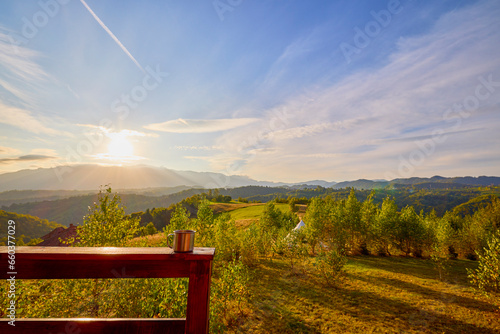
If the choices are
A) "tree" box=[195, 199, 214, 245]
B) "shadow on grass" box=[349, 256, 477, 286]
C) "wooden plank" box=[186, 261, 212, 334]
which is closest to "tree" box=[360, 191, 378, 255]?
"shadow on grass" box=[349, 256, 477, 286]

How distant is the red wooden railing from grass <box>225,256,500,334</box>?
5.69m

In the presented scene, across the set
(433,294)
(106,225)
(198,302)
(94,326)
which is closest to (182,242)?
(198,302)

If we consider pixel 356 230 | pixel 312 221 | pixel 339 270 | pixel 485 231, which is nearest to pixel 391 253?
pixel 356 230

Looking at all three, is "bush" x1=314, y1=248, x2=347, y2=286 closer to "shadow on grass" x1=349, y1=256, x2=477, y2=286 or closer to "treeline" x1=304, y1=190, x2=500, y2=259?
"shadow on grass" x1=349, y1=256, x2=477, y2=286

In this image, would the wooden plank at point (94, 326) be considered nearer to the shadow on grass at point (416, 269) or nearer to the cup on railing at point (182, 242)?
the cup on railing at point (182, 242)

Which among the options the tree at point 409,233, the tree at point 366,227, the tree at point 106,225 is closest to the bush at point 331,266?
the tree at point 106,225

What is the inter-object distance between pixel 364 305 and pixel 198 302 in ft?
32.6

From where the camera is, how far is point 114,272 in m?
2.30

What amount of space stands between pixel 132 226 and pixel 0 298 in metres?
2.99

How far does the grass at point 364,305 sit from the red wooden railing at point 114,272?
18.7 feet

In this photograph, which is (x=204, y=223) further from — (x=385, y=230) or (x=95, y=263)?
(x=385, y=230)

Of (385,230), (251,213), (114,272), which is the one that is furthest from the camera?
(251,213)

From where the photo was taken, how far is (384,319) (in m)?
7.98

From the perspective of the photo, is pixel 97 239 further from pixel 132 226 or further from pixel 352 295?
pixel 352 295
